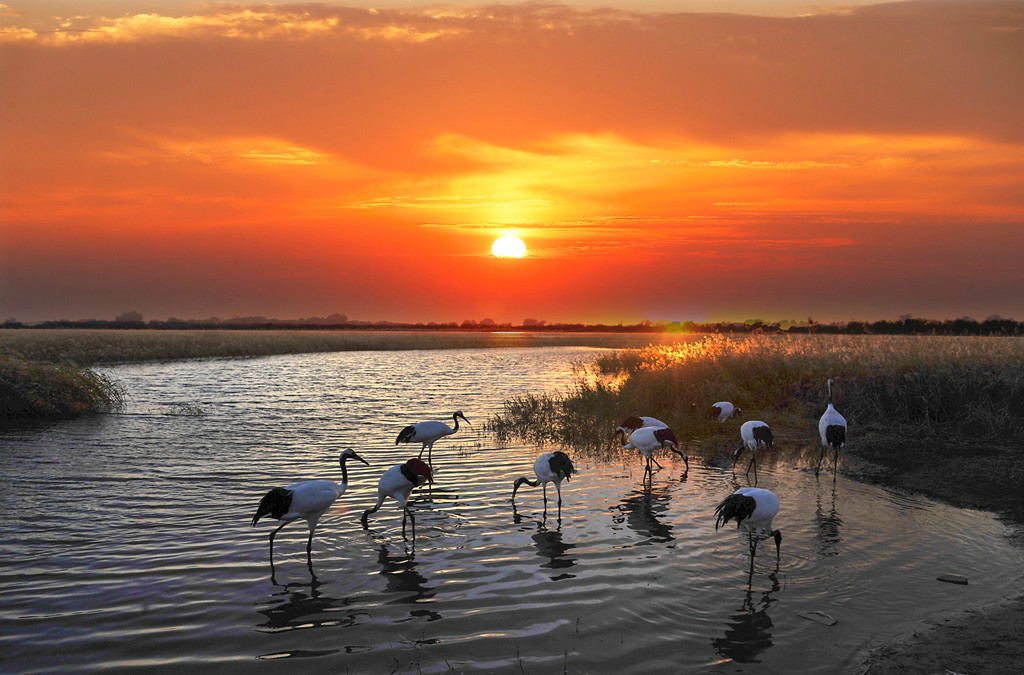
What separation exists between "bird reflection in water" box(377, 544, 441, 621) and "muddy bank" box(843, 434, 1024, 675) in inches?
172

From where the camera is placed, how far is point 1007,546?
9484 mm

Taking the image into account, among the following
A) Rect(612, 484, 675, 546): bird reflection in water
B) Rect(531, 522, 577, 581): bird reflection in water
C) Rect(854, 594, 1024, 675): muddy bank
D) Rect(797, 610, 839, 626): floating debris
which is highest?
Rect(854, 594, 1024, 675): muddy bank

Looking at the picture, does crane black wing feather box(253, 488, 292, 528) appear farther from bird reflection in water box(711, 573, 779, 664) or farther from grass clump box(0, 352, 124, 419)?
grass clump box(0, 352, 124, 419)

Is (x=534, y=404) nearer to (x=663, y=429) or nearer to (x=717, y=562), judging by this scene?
(x=663, y=429)

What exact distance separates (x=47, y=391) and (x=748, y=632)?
25.8m

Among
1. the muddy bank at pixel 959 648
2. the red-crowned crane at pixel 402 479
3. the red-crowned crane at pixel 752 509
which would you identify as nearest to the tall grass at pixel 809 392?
the red-crowned crane at pixel 402 479

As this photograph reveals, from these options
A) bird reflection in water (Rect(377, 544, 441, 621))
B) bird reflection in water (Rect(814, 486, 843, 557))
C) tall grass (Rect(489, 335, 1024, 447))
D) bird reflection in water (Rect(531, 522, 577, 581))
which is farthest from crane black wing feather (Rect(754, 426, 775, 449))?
bird reflection in water (Rect(377, 544, 441, 621))

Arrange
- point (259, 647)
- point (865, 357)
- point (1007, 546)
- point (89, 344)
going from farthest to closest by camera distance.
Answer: point (89, 344)
point (865, 357)
point (1007, 546)
point (259, 647)

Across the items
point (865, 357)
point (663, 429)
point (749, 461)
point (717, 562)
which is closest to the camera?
point (717, 562)

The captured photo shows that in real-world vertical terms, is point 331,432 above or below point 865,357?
below

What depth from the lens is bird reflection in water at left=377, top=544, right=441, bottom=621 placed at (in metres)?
7.56

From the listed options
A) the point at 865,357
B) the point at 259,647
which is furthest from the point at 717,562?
the point at 865,357

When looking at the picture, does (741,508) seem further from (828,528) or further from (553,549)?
(828,528)

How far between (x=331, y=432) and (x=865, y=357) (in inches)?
697
